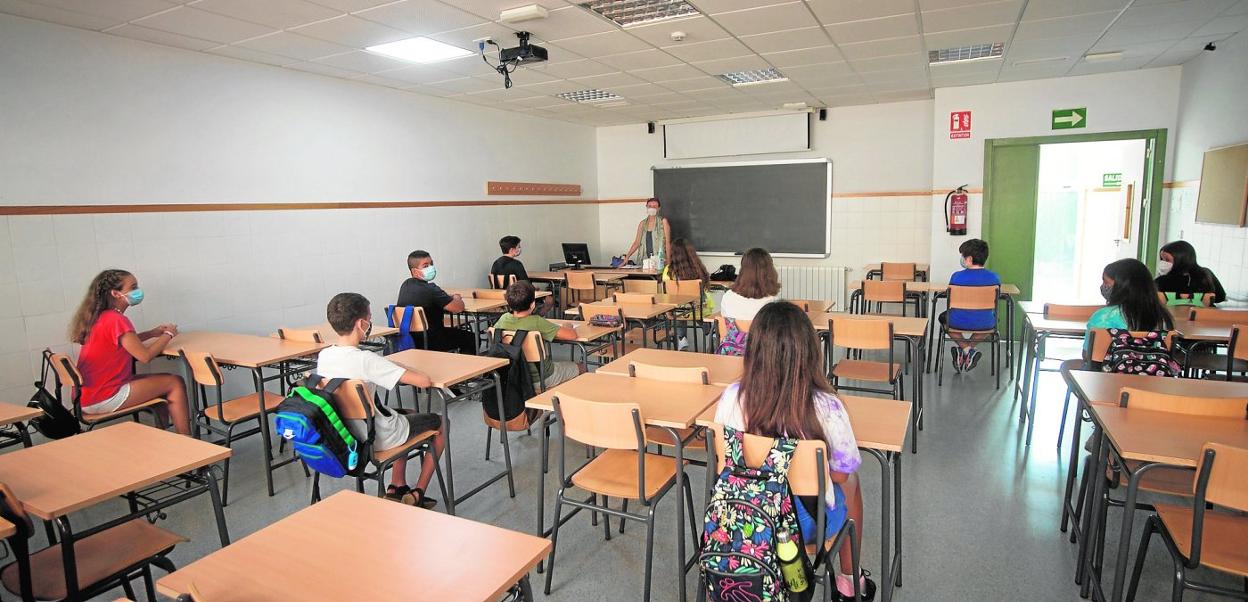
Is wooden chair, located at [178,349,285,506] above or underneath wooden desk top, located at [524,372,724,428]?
underneath

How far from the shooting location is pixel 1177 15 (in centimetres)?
448

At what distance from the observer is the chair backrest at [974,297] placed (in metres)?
5.26

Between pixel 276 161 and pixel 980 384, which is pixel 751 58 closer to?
pixel 980 384

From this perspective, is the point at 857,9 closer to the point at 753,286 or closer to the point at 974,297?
the point at 753,286

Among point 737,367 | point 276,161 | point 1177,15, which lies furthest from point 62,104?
point 1177,15

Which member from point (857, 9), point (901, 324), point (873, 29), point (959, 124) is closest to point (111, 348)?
point (901, 324)

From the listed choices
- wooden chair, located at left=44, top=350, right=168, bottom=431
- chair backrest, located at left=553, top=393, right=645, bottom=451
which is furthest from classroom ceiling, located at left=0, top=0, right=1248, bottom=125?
chair backrest, located at left=553, top=393, right=645, bottom=451

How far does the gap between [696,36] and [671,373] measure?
289 centimetres

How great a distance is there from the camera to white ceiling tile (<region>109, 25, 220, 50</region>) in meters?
4.35

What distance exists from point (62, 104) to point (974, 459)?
6081 millimetres

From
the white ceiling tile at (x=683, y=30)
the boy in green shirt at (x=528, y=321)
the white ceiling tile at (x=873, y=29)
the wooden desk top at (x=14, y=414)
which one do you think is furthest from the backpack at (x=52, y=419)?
the white ceiling tile at (x=873, y=29)

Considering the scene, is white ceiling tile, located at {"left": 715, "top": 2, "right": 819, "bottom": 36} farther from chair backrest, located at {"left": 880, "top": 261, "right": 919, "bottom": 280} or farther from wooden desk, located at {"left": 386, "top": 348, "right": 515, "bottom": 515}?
chair backrest, located at {"left": 880, "top": 261, "right": 919, "bottom": 280}

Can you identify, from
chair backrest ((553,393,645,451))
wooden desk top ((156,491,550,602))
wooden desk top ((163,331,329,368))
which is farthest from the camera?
wooden desk top ((163,331,329,368))

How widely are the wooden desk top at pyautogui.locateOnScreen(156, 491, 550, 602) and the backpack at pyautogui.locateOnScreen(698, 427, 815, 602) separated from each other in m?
0.56
